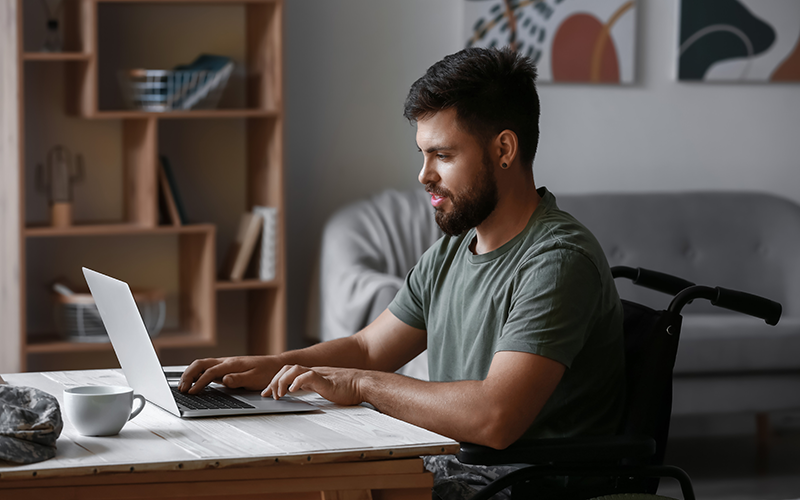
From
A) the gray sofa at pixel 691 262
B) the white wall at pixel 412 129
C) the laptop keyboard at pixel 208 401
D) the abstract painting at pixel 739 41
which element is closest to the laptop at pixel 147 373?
the laptop keyboard at pixel 208 401

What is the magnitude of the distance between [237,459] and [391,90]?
2.86m

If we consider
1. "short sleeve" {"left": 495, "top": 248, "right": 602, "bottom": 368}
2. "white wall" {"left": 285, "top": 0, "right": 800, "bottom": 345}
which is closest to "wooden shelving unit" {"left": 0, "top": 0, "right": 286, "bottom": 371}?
"white wall" {"left": 285, "top": 0, "right": 800, "bottom": 345}

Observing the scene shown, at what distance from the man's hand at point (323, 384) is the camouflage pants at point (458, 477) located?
0.20 meters

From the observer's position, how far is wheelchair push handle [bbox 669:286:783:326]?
136 centimetres

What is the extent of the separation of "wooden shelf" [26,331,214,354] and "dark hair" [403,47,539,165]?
6.29 feet

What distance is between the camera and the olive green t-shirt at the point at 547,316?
134 cm

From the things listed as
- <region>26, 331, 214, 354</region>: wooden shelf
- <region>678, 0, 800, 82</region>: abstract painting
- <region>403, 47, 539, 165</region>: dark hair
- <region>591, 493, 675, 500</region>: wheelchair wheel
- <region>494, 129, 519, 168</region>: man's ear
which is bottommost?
<region>26, 331, 214, 354</region>: wooden shelf

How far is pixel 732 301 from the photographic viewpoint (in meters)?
1.37

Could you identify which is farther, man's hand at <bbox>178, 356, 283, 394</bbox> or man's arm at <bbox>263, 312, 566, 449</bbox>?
man's hand at <bbox>178, 356, 283, 394</bbox>

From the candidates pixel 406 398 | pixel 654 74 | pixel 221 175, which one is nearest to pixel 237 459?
pixel 406 398

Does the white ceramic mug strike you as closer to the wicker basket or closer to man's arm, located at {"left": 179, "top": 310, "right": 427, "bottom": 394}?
man's arm, located at {"left": 179, "top": 310, "right": 427, "bottom": 394}

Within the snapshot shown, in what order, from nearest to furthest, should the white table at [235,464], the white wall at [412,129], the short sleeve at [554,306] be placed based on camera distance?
the white table at [235,464] → the short sleeve at [554,306] → the white wall at [412,129]

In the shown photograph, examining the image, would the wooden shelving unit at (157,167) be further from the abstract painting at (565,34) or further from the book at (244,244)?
the abstract painting at (565,34)

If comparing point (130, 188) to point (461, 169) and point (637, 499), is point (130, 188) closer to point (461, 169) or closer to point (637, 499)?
point (461, 169)
